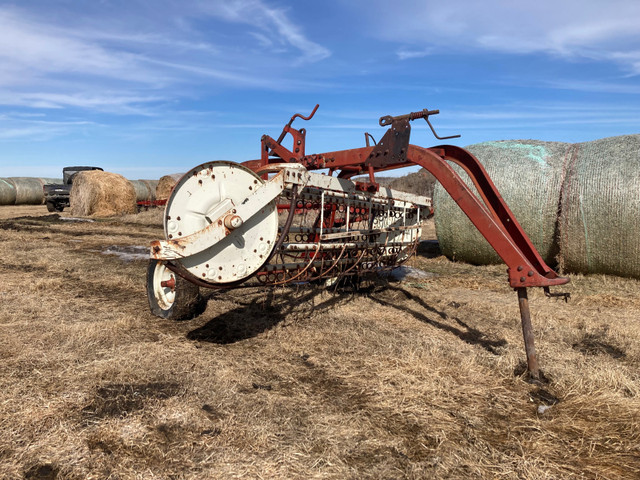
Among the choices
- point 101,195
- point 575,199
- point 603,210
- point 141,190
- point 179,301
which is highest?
point 141,190

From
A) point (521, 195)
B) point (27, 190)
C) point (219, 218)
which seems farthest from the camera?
point (27, 190)

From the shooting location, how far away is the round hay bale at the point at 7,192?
26375mm

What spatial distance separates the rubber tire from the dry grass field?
131mm

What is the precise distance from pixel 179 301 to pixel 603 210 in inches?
246

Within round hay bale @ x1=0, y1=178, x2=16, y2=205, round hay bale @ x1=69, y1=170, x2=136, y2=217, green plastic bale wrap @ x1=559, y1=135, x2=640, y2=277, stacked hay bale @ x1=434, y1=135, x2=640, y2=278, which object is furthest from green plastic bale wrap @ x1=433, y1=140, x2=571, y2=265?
round hay bale @ x1=0, y1=178, x2=16, y2=205

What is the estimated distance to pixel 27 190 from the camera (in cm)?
2758

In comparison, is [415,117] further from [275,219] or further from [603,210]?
[603,210]

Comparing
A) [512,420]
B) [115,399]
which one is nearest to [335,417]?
[512,420]

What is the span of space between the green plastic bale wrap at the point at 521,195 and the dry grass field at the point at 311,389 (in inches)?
80.6

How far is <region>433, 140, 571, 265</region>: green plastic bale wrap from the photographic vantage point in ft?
24.9

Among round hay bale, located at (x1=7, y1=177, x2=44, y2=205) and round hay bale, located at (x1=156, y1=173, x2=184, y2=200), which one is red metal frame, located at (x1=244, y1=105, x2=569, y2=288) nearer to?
round hay bale, located at (x1=156, y1=173, x2=184, y2=200)

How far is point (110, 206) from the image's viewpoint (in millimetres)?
18984

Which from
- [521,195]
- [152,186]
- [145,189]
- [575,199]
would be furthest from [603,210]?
[152,186]

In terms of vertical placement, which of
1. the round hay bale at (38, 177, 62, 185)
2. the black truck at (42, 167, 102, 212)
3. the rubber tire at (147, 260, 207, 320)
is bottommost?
the rubber tire at (147, 260, 207, 320)
